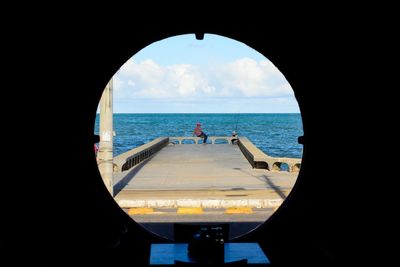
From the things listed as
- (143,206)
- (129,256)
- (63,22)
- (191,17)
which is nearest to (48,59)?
(63,22)

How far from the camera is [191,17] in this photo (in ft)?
19.0

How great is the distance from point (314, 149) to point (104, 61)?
8.95 feet

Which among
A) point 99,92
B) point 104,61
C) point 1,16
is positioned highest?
point 1,16

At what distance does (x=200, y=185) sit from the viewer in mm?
11867

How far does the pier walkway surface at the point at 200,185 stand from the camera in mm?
9758

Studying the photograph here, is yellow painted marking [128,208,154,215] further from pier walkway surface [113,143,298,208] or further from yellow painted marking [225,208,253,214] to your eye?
yellow painted marking [225,208,253,214]

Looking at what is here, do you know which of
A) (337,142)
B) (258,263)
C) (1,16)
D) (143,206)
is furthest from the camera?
(143,206)

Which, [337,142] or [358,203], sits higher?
[337,142]

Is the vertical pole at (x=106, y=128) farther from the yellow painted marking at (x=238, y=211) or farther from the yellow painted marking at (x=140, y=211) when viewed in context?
the yellow painted marking at (x=238, y=211)

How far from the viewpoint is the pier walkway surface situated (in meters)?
9.76

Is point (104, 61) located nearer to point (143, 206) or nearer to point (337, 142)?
Result: point (337, 142)

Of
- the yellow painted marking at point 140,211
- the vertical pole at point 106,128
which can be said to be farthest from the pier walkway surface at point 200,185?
the vertical pole at point 106,128

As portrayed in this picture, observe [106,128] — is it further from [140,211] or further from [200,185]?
[200,185]

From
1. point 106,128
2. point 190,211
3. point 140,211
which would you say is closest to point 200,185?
point 190,211
